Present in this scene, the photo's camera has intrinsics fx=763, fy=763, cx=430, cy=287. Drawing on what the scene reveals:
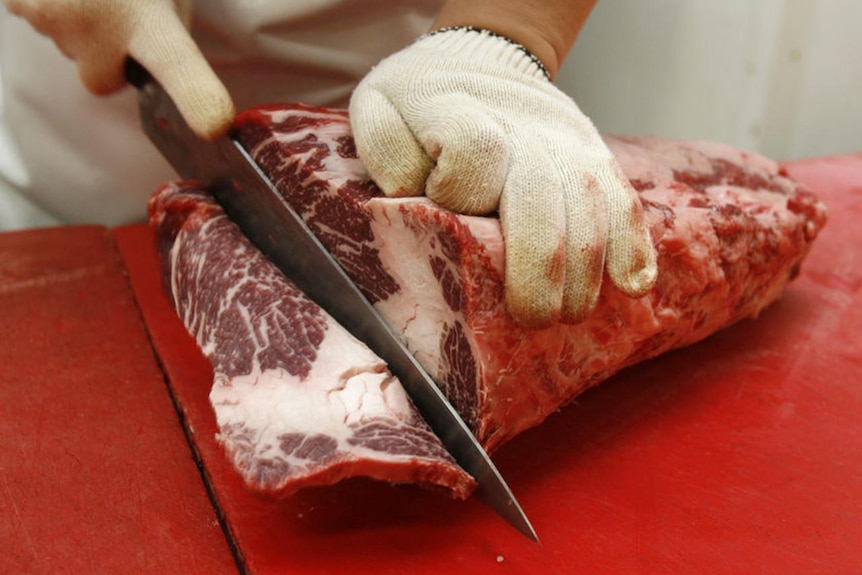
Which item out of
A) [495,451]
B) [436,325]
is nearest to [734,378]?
[495,451]

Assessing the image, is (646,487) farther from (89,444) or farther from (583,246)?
(89,444)

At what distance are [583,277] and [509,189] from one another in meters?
0.25

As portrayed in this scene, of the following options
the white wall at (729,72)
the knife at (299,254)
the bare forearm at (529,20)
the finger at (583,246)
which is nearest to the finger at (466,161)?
the finger at (583,246)

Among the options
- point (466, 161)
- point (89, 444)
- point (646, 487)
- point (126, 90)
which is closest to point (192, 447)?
point (89, 444)

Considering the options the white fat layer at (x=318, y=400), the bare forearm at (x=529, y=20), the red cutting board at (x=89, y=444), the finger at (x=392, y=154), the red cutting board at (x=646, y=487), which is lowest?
the red cutting board at (x=89, y=444)

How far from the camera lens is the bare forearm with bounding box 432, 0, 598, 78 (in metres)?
2.20

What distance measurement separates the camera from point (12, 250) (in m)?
2.73

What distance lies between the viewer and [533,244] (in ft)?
5.22

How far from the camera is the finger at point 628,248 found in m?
1.67

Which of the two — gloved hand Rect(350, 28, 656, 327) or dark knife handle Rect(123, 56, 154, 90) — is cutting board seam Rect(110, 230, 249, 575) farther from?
gloved hand Rect(350, 28, 656, 327)

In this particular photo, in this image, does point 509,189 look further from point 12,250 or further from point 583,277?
point 12,250

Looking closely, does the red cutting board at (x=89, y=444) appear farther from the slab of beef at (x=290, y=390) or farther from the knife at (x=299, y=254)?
the knife at (x=299, y=254)

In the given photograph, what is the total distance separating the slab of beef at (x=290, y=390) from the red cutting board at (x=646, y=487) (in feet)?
0.49

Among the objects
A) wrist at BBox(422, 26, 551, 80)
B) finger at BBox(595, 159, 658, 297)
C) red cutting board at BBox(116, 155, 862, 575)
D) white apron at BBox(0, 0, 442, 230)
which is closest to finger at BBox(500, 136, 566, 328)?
finger at BBox(595, 159, 658, 297)
